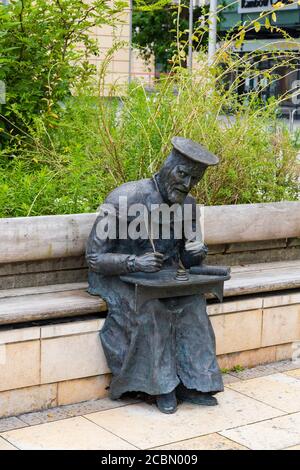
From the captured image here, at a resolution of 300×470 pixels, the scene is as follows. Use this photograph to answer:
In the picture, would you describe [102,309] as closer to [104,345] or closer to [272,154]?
[104,345]

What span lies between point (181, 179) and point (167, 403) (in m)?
1.25

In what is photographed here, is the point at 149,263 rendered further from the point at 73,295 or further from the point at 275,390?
the point at 275,390

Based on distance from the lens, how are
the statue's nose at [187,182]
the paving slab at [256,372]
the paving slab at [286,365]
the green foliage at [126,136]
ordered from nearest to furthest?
the statue's nose at [187,182] < the paving slab at [256,372] < the paving slab at [286,365] < the green foliage at [126,136]

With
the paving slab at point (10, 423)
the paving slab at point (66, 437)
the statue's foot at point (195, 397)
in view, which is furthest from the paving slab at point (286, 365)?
the paving slab at point (10, 423)

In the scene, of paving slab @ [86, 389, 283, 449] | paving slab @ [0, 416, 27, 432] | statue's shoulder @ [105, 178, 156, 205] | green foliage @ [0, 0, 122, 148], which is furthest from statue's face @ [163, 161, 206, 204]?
green foliage @ [0, 0, 122, 148]

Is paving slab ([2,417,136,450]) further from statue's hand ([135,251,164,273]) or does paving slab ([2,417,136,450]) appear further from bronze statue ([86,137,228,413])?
statue's hand ([135,251,164,273])

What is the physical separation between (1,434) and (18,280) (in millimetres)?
1117

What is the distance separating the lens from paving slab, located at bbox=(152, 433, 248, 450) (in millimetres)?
4875

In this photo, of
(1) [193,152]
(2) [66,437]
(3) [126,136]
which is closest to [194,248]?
(1) [193,152]

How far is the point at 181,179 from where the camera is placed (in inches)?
212

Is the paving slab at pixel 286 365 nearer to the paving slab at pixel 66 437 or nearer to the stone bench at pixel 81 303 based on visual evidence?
the stone bench at pixel 81 303

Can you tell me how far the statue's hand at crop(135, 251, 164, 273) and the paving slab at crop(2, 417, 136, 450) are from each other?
883 millimetres

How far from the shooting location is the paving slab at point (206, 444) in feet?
16.0

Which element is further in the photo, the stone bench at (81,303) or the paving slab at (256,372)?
the paving slab at (256,372)
